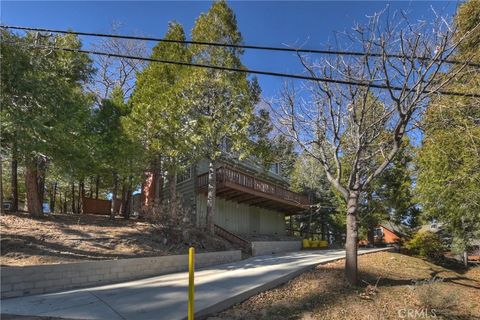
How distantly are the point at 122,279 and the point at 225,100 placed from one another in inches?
384

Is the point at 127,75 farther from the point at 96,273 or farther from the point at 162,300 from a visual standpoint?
the point at 162,300

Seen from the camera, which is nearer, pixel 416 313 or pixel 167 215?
pixel 416 313

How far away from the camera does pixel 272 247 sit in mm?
20891

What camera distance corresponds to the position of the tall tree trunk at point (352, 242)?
944 cm

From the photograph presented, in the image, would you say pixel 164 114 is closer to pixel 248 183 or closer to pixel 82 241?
pixel 82 241

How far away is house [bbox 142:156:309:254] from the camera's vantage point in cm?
2160

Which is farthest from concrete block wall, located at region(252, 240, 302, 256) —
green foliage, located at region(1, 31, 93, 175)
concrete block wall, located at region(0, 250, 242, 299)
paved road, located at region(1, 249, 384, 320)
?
green foliage, located at region(1, 31, 93, 175)

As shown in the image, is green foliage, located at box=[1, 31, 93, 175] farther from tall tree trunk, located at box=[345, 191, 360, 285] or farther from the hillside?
tall tree trunk, located at box=[345, 191, 360, 285]

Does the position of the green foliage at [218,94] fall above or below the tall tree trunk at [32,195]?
above

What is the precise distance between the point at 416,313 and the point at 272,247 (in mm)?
13529

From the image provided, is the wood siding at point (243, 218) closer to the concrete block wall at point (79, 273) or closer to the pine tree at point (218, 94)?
the pine tree at point (218, 94)

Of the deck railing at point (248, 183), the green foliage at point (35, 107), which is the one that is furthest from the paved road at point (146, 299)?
the deck railing at point (248, 183)

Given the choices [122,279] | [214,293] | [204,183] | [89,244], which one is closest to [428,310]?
[214,293]

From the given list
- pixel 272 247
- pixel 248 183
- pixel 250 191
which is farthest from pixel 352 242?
pixel 248 183
